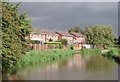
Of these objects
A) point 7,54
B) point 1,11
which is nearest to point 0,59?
point 7,54

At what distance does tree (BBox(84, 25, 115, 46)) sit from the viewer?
52.9 metres

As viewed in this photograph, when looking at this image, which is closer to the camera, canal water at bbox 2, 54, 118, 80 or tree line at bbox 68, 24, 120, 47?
canal water at bbox 2, 54, 118, 80

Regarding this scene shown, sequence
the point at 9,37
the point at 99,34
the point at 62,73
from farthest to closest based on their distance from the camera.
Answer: the point at 99,34, the point at 62,73, the point at 9,37

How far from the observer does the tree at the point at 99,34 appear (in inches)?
2084

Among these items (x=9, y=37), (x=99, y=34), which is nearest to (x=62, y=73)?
(x=9, y=37)

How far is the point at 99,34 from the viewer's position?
53156mm

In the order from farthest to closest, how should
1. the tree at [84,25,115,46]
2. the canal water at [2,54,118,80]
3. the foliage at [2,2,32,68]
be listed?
the tree at [84,25,115,46] → the canal water at [2,54,118,80] → the foliage at [2,2,32,68]

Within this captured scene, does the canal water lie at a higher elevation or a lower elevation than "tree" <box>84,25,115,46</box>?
lower

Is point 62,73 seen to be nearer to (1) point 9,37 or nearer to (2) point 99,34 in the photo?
(1) point 9,37

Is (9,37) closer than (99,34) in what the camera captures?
Yes

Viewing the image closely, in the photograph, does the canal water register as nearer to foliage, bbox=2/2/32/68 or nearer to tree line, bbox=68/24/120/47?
foliage, bbox=2/2/32/68

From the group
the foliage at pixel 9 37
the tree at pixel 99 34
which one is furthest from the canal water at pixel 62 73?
the tree at pixel 99 34

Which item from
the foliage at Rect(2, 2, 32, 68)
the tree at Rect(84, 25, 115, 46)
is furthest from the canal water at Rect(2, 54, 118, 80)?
the tree at Rect(84, 25, 115, 46)

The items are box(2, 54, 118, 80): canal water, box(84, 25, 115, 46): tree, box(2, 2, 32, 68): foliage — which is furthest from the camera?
box(84, 25, 115, 46): tree
